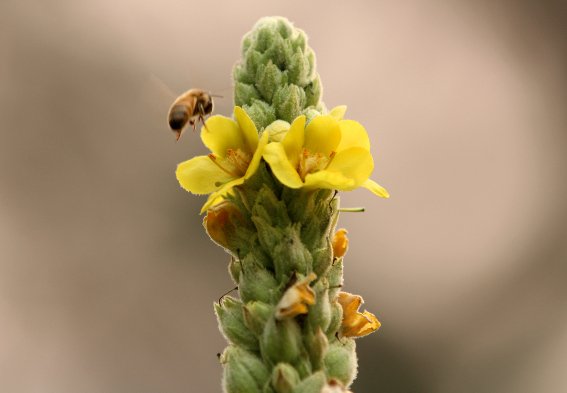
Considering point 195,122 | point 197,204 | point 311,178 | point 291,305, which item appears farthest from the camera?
point 197,204

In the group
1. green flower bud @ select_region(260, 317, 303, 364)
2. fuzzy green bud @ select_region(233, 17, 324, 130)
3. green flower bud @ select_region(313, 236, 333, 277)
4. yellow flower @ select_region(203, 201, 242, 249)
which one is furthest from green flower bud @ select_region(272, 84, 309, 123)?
green flower bud @ select_region(260, 317, 303, 364)

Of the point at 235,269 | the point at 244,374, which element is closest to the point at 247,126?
the point at 235,269

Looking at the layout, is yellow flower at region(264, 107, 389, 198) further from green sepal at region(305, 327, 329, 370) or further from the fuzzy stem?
green sepal at region(305, 327, 329, 370)

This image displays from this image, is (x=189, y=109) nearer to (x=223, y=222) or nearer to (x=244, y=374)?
(x=223, y=222)

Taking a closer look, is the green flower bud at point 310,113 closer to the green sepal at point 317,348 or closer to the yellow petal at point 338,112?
the yellow petal at point 338,112

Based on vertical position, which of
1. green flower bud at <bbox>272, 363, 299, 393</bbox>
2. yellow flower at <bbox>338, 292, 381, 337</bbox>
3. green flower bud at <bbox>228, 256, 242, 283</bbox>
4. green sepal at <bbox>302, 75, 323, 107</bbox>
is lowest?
green flower bud at <bbox>272, 363, 299, 393</bbox>

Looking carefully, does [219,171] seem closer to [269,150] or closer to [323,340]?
[269,150]

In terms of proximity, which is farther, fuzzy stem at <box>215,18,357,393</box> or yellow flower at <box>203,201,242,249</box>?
yellow flower at <box>203,201,242,249</box>

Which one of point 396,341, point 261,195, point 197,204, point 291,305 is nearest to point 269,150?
point 261,195
